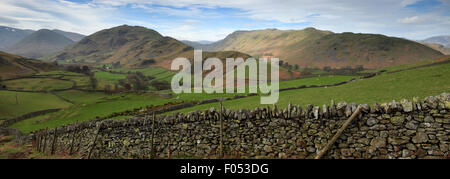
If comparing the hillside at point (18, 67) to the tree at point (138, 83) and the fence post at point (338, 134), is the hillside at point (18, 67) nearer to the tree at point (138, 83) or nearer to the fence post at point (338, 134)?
the tree at point (138, 83)

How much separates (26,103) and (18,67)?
83543mm

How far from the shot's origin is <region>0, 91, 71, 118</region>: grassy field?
191 feet

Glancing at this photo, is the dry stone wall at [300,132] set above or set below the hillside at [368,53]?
below

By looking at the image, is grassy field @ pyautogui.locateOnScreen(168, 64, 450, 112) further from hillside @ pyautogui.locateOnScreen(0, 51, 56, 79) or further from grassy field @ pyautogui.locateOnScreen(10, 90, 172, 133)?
hillside @ pyautogui.locateOnScreen(0, 51, 56, 79)

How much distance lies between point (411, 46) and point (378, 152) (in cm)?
18933

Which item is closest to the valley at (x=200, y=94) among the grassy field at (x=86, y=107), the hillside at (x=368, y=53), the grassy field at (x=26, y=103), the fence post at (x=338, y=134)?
the grassy field at (x=26, y=103)

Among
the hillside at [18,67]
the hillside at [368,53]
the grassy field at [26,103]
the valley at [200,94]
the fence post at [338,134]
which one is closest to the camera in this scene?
the fence post at [338,134]

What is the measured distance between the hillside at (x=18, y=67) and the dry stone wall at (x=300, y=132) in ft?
420

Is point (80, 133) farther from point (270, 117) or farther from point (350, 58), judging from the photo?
point (350, 58)

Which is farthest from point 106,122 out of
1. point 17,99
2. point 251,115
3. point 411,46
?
point 411,46

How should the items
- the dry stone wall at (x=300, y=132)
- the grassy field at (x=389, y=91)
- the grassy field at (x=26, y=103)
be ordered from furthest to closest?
the grassy field at (x=26, y=103) < the grassy field at (x=389, y=91) < the dry stone wall at (x=300, y=132)

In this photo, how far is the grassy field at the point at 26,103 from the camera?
5817cm

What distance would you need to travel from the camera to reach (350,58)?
502ft

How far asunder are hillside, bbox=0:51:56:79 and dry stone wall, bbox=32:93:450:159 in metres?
128
